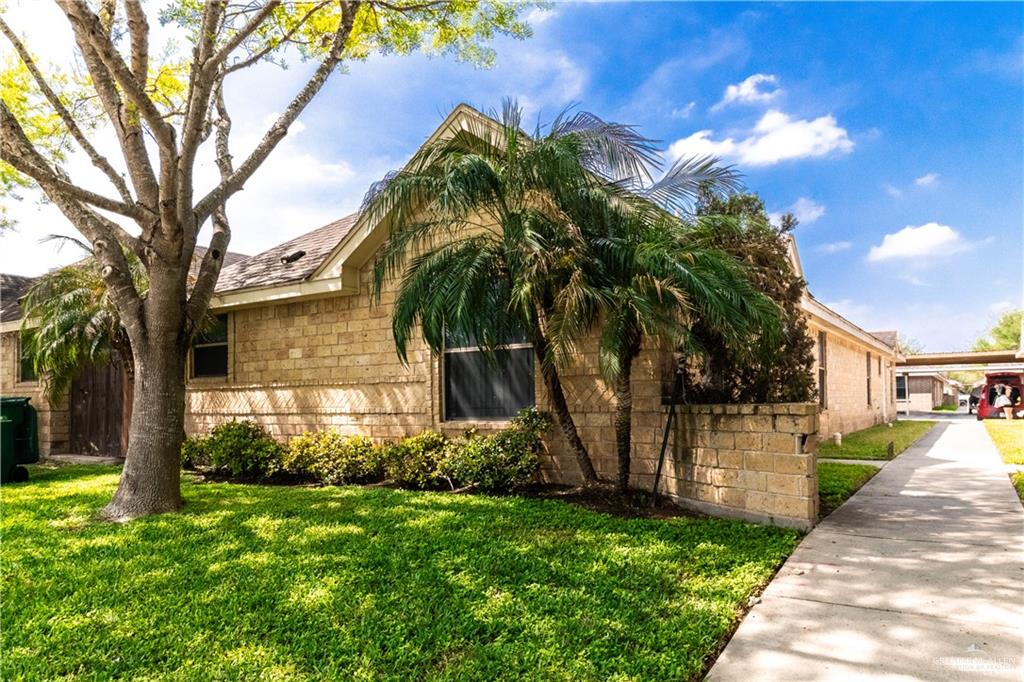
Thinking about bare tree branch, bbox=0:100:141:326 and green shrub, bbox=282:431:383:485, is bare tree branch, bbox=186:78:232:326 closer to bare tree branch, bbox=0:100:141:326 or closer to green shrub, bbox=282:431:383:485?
bare tree branch, bbox=0:100:141:326

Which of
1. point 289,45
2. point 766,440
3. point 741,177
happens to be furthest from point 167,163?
point 766,440

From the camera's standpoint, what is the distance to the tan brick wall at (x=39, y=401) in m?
14.1

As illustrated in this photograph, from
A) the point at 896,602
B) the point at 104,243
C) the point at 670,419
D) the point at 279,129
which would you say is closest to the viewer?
the point at 896,602

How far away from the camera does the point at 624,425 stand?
264 inches

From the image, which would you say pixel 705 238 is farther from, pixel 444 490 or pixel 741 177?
pixel 444 490

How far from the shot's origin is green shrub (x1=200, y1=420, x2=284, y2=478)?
9641 millimetres

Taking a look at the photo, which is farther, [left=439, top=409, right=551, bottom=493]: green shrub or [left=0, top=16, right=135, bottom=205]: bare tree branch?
[left=439, top=409, right=551, bottom=493]: green shrub

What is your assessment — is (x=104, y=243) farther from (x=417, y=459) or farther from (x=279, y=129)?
(x=417, y=459)

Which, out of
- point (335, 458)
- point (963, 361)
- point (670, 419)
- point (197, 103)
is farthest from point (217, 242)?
point (963, 361)

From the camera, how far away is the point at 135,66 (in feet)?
21.9

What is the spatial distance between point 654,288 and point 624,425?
185cm

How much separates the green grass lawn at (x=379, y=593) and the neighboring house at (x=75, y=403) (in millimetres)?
7199

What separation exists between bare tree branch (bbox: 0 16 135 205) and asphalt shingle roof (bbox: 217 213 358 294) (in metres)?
2.89

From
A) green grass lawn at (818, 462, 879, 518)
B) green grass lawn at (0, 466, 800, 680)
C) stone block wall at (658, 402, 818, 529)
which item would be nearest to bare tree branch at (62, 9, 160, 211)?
green grass lawn at (0, 466, 800, 680)
